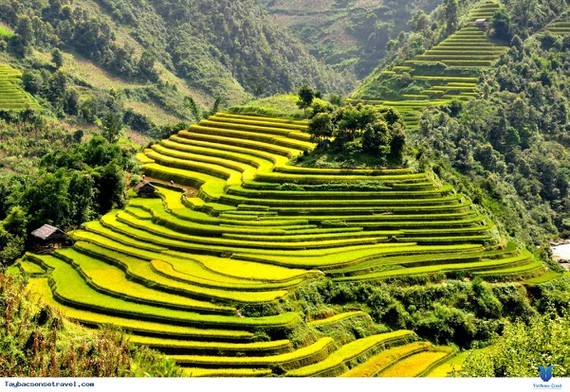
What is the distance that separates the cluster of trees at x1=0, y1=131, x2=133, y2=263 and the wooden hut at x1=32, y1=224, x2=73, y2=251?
1908mm

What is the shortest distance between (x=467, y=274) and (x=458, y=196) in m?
11.7

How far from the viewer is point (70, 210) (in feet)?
209

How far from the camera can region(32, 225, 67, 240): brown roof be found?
56062mm

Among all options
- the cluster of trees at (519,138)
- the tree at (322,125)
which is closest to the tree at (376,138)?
the tree at (322,125)

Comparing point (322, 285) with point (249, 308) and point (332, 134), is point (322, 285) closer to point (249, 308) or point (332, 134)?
point (249, 308)

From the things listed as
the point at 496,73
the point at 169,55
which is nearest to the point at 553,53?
the point at 496,73

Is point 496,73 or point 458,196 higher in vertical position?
point 496,73

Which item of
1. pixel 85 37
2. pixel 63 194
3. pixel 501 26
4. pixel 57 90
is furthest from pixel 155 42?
pixel 63 194

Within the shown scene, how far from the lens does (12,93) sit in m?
110

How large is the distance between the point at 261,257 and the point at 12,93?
7339cm

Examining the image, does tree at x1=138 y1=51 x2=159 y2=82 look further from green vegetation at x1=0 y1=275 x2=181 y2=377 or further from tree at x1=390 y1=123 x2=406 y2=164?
green vegetation at x1=0 y1=275 x2=181 y2=377

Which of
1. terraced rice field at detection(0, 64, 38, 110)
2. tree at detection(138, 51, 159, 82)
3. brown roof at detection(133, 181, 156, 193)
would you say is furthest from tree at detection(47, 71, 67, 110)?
brown roof at detection(133, 181, 156, 193)

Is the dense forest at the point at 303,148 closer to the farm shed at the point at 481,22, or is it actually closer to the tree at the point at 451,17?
the tree at the point at 451,17
